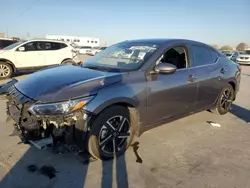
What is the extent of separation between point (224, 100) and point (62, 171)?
402cm

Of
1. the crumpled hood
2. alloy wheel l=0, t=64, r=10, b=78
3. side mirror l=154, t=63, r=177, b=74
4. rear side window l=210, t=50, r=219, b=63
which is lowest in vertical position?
alloy wheel l=0, t=64, r=10, b=78

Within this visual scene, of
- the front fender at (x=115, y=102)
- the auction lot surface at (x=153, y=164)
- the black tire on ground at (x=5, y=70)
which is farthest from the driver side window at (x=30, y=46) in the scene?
the front fender at (x=115, y=102)

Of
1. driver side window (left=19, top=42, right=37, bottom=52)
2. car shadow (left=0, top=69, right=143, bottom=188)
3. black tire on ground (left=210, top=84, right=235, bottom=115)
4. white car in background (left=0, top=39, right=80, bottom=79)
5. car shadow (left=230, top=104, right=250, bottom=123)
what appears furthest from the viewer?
driver side window (left=19, top=42, right=37, bottom=52)

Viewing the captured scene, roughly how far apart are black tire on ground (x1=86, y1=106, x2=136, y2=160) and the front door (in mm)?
439

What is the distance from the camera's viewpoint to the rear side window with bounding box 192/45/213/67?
459cm

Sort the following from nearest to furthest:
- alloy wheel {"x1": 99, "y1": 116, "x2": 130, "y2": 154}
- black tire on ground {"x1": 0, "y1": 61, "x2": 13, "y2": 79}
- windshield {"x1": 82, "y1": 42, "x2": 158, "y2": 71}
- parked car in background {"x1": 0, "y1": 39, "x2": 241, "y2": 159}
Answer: parked car in background {"x1": 0, "y1": 39, "x2": 241, "y2": 159}, alloy wheel {"x1": 99, "y1": 116, "x2": 130, "y2": 154}, windshield {"x1": 82, "y1": 42, "x2": 158, "y2": 71}, black tire on ground {"x1": 0, "y1": 61, "x2": 13, "y2": 79}

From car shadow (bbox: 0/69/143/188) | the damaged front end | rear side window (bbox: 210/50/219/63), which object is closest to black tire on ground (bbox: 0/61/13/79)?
car shadow (bbox: 0/69/143/188)

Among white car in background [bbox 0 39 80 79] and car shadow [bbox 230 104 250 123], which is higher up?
white car in background [bbox 0 39 80 79]

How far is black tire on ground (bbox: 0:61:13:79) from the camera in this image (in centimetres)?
1034

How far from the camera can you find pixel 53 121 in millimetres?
2928

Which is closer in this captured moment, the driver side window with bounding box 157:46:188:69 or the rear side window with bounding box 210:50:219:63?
the driver side window with bounding box 157:46:188:69

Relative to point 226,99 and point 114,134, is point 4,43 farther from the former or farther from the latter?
point 114,134

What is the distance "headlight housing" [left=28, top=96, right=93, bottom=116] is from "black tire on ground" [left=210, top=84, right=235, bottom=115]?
358 centimetres

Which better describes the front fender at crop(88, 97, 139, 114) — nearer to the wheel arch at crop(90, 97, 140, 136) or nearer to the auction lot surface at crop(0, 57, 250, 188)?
the wheel arch at crop(90, 97, 140, 136)
